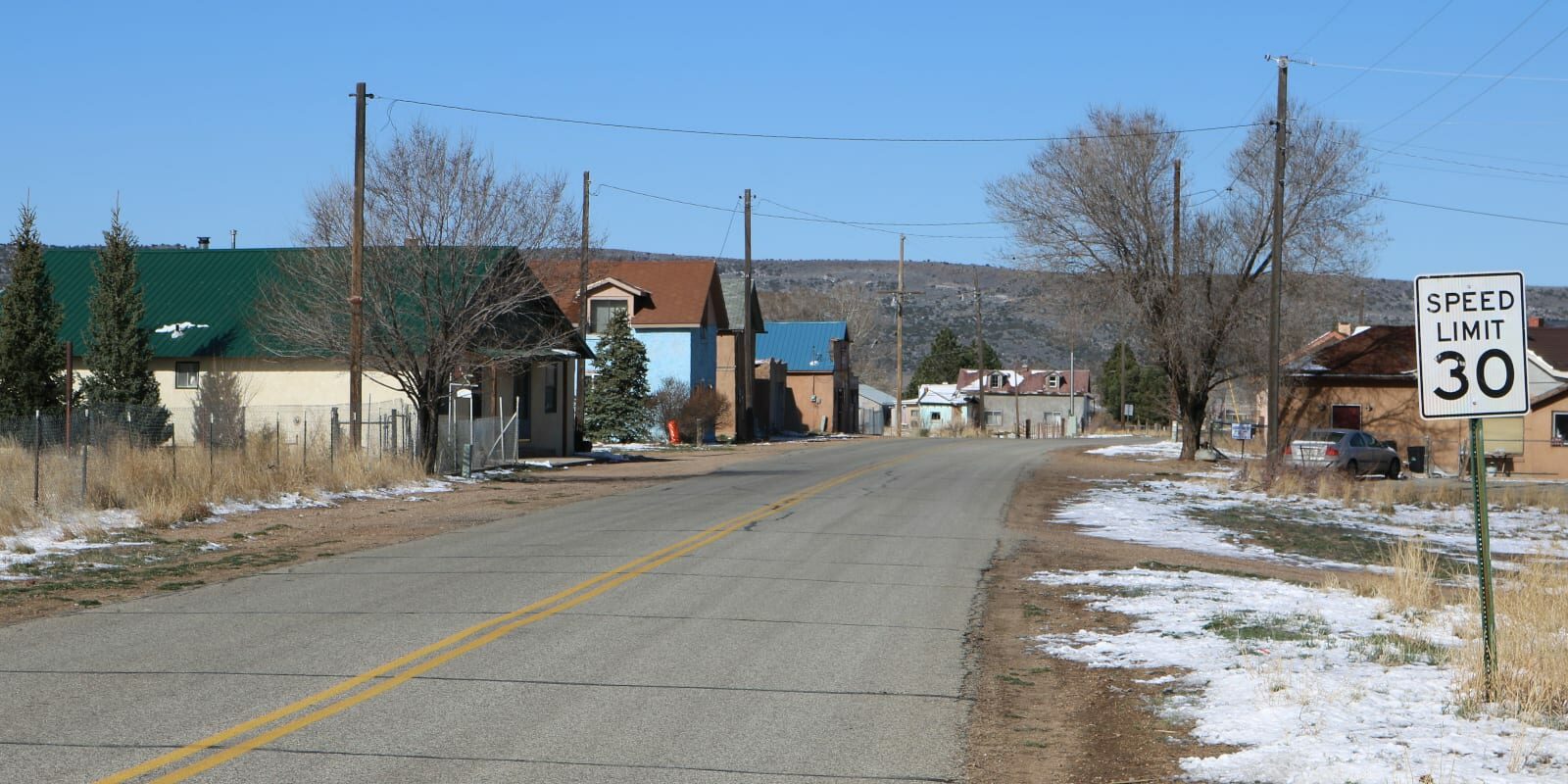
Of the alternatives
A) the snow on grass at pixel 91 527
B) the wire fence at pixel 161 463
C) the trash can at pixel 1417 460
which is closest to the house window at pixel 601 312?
the wire fence at pixel 161 463

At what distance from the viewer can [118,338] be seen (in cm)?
3469

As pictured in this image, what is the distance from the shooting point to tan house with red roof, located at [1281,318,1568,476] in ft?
146

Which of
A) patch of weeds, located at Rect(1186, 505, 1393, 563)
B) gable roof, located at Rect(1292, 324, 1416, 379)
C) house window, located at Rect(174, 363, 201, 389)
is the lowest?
patch of weeds, located at Rect(1186, 505, 1393, 563)

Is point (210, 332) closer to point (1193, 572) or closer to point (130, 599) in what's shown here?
point (130, 599)

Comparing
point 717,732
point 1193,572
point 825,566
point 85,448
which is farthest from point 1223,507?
point 717,732

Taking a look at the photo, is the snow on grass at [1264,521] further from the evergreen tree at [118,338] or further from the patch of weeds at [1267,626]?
the evergreen tree at [118,338]

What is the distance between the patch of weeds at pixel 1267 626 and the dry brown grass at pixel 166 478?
13592mm

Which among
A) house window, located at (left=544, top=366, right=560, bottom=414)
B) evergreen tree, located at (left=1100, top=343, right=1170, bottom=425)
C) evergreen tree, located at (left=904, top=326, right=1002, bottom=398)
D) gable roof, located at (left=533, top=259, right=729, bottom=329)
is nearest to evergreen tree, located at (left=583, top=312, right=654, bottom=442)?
gable roof, located at (left=533, top=259, right=729, bottom=329)

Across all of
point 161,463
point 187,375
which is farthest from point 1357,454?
point 187,375

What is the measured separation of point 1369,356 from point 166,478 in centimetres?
4049

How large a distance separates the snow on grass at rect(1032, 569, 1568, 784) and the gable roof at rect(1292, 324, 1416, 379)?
120 ft

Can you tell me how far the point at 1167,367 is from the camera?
42406 millimetres

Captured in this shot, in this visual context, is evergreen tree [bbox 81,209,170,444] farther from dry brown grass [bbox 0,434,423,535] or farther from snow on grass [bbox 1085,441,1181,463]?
snow on grass [bbox 1085,441,1181,463]

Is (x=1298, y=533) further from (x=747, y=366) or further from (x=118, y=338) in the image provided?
(x=747, y=366)
